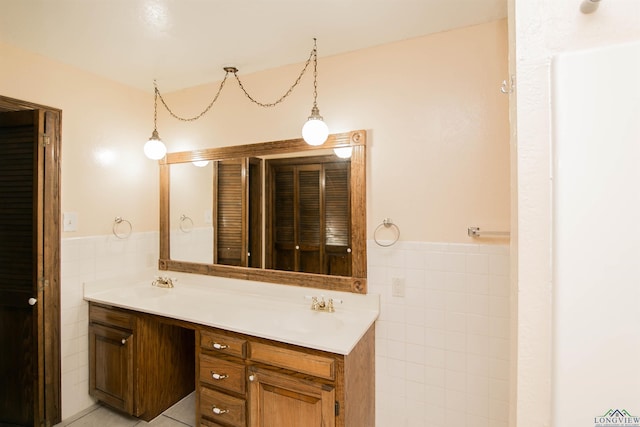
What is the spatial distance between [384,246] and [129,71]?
2.31 metres

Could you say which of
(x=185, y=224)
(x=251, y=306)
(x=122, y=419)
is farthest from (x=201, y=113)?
(x=122, y=419)

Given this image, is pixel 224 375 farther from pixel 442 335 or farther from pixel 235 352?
pixel 442 335

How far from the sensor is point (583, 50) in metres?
0.60

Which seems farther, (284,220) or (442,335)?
(284,220)

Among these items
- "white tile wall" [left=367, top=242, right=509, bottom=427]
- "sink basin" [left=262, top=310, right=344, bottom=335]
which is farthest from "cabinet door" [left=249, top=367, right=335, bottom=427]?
"white tile wall" [left=367, top=242, right=509, bottom=427]

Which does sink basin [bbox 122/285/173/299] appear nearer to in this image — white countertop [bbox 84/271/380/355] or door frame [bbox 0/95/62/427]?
white countertop [bbox 84/271/380/355]

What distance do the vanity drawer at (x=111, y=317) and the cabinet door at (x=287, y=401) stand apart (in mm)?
1041

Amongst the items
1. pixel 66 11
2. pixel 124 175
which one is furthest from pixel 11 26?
pixel 124 175

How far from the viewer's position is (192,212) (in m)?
2.59

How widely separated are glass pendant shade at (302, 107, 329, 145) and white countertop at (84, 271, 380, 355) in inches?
39.2

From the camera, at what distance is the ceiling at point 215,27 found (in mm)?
1552

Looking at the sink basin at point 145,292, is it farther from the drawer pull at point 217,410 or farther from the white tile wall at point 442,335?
the white tile wall at point 442,335

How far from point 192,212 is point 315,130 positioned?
1.41 meters

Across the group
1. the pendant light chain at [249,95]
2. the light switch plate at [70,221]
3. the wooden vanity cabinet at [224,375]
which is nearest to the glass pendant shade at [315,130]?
the pendant light chain at [249,95]
